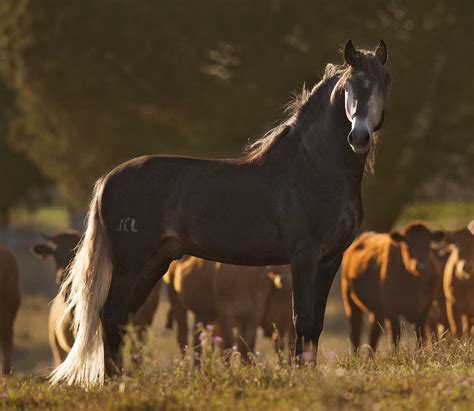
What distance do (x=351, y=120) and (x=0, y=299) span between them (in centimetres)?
781

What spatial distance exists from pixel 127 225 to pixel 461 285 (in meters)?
5.93

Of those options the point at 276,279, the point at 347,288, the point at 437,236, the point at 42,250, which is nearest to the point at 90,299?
the point at 276,279

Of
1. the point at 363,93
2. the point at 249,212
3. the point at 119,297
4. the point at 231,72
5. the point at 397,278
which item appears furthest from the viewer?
the point at 231,72

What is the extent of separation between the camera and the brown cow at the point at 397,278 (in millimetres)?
14219

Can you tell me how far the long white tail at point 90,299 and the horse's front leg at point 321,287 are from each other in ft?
5.25

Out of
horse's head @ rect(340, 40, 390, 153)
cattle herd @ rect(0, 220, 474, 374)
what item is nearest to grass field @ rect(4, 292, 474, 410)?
horse's head @ rect(340, 40, 390, 153)

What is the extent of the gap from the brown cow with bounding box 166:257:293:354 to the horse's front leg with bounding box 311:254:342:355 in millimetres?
5064

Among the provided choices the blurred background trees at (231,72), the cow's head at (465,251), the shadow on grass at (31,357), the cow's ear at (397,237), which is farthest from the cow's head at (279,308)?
the blurred background trees at (231,72)

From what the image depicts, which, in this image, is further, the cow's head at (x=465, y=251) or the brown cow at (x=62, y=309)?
the cow's head at (x=465, y=251)

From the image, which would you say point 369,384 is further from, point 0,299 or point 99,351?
point 0,299

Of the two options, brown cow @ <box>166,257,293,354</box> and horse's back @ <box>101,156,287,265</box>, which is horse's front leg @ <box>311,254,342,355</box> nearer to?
horse's back @ <box>101,156,287,265</box>

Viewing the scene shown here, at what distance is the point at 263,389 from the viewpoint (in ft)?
22.7

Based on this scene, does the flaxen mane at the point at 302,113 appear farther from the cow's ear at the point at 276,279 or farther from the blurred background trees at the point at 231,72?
the blurred background trees at the point at 231,72

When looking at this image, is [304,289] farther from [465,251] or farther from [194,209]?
[465,251]
